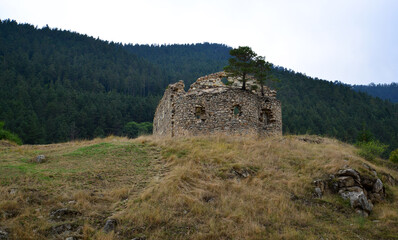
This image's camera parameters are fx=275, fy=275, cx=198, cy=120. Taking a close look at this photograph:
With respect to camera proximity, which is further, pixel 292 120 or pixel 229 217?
pixel 292 120

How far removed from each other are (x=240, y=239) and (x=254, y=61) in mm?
12950

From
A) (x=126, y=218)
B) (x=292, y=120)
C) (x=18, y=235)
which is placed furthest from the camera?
(x=292, y=120)

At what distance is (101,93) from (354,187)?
77.5 meters

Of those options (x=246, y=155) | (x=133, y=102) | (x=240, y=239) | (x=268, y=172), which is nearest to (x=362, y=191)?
(x=268, y=172)

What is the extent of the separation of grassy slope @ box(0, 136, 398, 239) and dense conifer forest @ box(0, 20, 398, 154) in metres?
40.8

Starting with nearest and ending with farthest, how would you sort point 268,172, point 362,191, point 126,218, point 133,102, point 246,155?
point 126,218 → point 362,191 → point 268,172 → point 246,155 → point 133,102

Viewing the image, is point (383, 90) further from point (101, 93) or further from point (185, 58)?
point (101, 93)

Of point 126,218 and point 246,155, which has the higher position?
point 246,155

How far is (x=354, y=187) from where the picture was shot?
30.3ft

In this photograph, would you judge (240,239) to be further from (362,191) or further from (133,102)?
(133,102)

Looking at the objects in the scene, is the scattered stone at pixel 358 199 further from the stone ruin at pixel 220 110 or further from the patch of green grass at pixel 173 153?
the stone ruin at pixel 220 110

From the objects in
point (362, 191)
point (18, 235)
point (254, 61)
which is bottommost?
point (18, 235)

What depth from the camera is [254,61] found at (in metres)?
17.2

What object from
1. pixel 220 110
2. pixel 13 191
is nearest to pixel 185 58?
pixel 220 110
